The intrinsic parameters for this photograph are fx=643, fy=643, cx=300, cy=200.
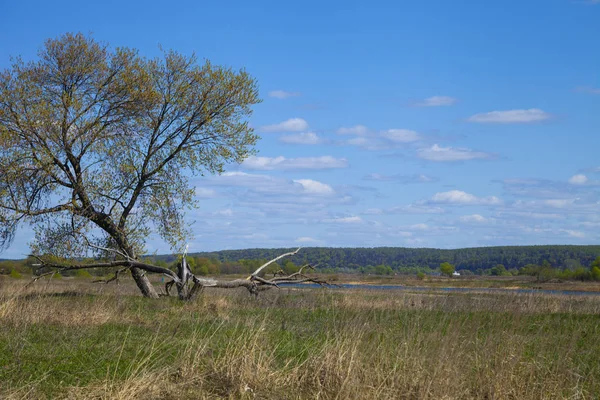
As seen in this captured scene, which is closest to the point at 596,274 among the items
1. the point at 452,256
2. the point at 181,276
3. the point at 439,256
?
the point at 181,276

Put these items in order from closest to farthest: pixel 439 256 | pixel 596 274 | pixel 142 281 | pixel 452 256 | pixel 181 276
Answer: pixel 181 276, pixel 142 281, pixel 596 274, pixel 439 256, pixel 452 256

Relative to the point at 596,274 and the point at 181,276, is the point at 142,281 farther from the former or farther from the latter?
the point at 596,274

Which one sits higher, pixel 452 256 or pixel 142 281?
pixel 452 256

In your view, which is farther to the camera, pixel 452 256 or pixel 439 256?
pixel 452 256

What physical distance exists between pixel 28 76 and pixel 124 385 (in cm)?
1753

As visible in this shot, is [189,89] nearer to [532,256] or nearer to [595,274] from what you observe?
[595,274]

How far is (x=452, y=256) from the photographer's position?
152750 mm

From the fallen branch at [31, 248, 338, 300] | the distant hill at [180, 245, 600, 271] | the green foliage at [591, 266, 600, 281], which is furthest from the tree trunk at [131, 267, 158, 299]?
the distant hill at [180, 245, 600, 271]

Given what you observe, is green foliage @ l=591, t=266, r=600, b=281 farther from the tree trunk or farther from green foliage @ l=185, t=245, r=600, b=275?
the tree trunk

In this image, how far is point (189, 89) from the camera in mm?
23234

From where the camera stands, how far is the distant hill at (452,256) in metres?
128

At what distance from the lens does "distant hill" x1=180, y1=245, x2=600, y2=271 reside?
419 feet

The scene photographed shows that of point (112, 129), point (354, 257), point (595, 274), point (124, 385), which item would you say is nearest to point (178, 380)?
point (124, 385)

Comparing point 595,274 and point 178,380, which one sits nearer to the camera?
point 178,380
